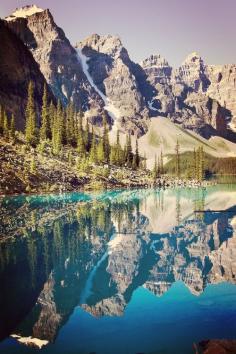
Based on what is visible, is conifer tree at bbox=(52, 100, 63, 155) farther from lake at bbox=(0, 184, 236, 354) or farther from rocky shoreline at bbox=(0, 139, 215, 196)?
lake at bbox=(0, 184, 236, 354)

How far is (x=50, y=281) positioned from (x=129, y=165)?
15725 centimetres

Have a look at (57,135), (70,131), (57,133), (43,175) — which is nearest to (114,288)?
(43,175)

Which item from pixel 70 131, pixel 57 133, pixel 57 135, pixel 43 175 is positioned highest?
pixel 70 131

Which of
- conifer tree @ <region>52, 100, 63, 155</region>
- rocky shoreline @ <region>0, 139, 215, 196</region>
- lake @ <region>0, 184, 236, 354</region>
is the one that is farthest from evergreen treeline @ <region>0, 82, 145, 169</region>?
lake @ <region>0, 184, 236, 354</region>

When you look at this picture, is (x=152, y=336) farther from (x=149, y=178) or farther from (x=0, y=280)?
(x=149, y=178)

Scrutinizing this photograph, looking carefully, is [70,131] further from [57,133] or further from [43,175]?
[43,175]

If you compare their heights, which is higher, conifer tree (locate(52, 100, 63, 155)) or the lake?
conifer tree (locate(52, 100, 63, 155))

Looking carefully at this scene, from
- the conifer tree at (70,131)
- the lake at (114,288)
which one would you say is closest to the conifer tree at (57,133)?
the conifer tree at (70,131)

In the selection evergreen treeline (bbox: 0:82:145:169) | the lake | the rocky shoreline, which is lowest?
the lake

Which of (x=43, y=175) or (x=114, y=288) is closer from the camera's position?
(x=114, y=288)

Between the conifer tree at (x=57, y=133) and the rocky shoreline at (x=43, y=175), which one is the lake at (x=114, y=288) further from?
the conifer tree at (x=57, y=133)

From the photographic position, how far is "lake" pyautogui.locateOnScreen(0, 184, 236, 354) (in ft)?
49.7

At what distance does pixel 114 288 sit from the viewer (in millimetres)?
21844

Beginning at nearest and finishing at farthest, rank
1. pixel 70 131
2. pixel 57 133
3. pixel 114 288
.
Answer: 1. pixel 114 288
2. pixel 57 133
3. pixel 70 131
